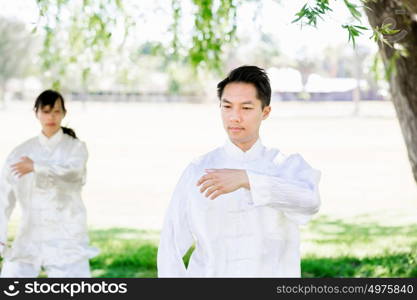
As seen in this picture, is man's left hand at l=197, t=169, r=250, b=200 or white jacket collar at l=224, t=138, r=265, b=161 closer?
man's left hand at l=197, t=169, r=250, b=200

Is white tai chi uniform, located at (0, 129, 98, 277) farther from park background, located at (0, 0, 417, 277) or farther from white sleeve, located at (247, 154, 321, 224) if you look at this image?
white sleeve, located at (247, 154, 321, 224)

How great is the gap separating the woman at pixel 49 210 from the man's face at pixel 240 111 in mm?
2976

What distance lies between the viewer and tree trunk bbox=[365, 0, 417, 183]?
469 centimetres

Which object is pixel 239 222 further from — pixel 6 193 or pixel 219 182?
pixel 6 193

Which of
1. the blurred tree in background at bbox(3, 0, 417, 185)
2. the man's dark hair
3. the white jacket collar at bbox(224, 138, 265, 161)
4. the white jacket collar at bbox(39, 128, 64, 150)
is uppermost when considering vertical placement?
the blurred tree in background at bbox(3, 0, 417, 185)

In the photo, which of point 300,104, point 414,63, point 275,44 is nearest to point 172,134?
point 300,104

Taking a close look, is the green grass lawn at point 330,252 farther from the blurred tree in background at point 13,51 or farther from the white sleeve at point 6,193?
the blurred tree in background at point 13,51

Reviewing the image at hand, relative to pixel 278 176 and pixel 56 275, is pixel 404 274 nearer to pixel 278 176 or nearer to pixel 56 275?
pixel 56 275

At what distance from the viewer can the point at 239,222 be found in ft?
9.91

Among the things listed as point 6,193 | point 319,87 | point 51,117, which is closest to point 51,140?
point 51,117

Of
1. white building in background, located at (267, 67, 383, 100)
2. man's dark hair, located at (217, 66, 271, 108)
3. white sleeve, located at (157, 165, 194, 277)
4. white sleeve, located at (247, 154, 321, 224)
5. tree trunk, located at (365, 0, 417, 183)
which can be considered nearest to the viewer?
white sleeve, located at (247, 154, 321, 224)

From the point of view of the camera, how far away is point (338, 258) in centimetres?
731

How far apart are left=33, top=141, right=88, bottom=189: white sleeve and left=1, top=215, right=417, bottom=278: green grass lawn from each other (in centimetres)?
120

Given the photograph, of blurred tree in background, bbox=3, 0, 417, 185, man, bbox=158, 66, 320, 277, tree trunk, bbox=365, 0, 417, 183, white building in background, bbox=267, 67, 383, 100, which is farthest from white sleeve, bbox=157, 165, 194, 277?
white building in background, bbox=267, 67, 383, 100
